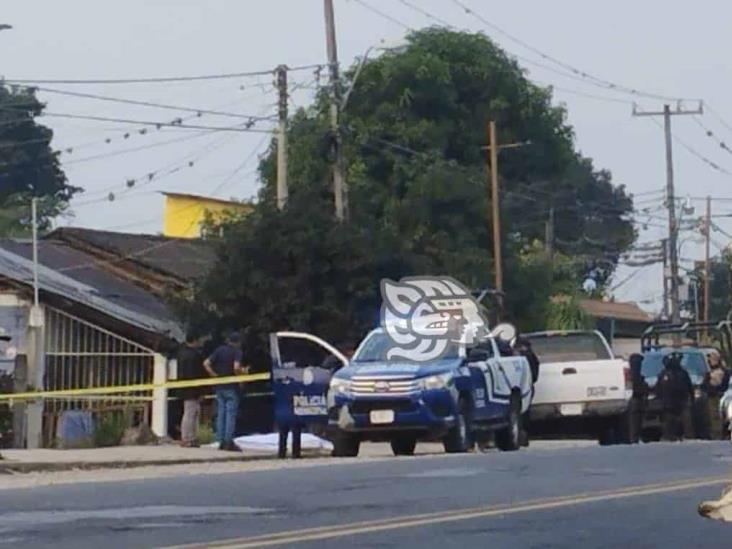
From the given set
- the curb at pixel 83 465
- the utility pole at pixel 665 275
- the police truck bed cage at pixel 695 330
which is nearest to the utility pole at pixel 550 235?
the utility pole at pixel 665 275

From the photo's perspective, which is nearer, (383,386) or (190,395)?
(383,386)

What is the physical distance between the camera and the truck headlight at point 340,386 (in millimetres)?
24703

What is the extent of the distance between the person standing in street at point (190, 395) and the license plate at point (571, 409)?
527cm

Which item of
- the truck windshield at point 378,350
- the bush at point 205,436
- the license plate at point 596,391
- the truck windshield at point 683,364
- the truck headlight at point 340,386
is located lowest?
the bush at point 205,436

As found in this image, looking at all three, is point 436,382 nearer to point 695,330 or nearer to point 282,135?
point 695,330

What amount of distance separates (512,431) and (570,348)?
344cm

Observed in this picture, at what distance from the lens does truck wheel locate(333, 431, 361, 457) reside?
2517cm

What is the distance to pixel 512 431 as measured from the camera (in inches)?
1054

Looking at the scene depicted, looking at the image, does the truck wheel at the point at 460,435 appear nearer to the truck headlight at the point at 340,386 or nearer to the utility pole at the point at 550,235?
the truck headlight at the point at 340,386

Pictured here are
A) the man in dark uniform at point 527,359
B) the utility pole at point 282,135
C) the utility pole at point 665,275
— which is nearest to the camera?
the man in dark uniform at point 527,359

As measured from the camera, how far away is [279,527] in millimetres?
12125

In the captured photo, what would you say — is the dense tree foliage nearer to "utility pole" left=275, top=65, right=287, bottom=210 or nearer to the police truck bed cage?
"utility pole" left=275, top=65, right=287, bottom=210

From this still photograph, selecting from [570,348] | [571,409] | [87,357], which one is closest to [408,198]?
[87,357]

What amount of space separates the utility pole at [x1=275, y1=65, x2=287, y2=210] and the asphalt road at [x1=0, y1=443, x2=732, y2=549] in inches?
835
